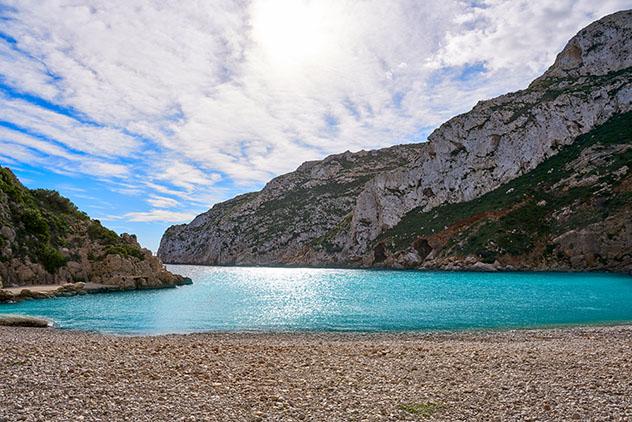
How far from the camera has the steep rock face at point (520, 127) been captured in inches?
4414

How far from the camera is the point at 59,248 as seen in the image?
68312 millimetres

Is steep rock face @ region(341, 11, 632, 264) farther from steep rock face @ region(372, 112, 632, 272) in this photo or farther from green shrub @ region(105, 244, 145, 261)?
green shrub @ region(105, 244, 145, 261)

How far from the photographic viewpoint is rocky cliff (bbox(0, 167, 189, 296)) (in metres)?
60.6

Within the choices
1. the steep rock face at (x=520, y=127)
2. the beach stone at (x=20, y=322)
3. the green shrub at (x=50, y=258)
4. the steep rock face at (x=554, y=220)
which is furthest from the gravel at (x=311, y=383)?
the steep rock face at (x=520, y=127)

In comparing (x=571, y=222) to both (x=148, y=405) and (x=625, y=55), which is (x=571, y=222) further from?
(x=148, y=405)

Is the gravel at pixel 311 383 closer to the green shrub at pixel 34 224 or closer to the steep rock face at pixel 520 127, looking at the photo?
the green shrub at pixel 34 224

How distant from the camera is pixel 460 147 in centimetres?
13288

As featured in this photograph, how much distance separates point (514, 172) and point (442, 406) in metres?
119

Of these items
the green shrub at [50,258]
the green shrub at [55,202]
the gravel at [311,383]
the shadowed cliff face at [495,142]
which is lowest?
the gravel at [311,383]

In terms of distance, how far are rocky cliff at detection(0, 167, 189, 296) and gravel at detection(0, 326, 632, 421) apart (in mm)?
50544

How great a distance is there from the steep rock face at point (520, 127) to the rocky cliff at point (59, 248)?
82.5 metres

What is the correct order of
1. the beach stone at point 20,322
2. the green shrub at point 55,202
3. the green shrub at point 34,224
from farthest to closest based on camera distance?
the green shrub at point 55,202 → the green shrub at point 34,224 → the beach stone at point 20,322

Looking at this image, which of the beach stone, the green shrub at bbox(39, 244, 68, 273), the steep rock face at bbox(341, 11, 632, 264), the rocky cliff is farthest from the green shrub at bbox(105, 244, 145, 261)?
the steep rock face at bbox(341, 11, 632, 264)

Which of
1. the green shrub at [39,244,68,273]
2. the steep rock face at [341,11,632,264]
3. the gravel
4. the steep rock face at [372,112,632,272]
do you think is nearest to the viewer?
the gravel
